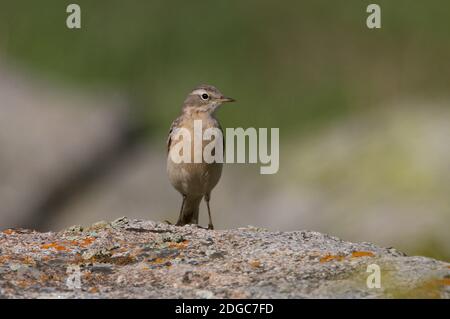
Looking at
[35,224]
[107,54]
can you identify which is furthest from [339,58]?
[35,224]

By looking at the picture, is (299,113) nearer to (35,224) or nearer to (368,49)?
(368,49)

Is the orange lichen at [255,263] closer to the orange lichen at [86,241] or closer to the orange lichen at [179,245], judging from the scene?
the orange lichen at [179,245]

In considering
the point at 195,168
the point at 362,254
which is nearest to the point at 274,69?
the point at 195,168

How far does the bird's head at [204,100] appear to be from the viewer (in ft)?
44.5

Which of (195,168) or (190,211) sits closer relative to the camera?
(195,168)

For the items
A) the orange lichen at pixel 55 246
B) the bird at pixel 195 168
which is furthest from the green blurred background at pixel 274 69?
the orange lichen at pixel 55 246

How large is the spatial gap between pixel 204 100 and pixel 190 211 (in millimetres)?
1451

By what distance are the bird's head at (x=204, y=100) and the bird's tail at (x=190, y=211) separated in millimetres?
1166

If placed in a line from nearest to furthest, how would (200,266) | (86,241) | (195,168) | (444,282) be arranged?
1. (444,282)
2. (200,266)
3. (86,241)
4. (195,168)

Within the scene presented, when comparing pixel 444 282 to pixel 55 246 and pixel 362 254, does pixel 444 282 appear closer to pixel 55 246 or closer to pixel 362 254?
pixel 362 254

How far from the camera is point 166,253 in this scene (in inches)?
344

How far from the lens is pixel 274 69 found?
22.1m

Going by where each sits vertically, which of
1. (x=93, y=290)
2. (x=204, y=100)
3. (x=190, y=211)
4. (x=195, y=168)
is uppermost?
(x=204, y=100)

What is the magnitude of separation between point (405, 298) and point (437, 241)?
643 cm
